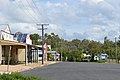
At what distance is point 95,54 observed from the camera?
394 feet

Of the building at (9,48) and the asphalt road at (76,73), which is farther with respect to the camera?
the building at (9,48)

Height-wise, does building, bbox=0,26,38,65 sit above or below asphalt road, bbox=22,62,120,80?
above

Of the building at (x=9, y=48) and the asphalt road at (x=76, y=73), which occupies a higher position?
the building at (x=9, y=48)

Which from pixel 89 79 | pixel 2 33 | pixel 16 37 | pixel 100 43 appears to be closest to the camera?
pixel 89 79

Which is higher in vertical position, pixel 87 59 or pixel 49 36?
pixel 49 36

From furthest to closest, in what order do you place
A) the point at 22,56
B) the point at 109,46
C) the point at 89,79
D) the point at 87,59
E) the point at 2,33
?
1. the point at 109,46
2. the point at 87,59
3. the point at 22,56
4. the point at 2,33
5. the point at 89,79

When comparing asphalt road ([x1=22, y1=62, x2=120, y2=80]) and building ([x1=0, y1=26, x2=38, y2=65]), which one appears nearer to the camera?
asphalt road ([x1=22, y1=62, x2=120, y2=80])

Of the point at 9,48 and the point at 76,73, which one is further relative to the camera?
the point at 9,48

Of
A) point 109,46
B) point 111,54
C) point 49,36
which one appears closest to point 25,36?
point 111,54

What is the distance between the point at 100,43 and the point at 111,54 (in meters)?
29.5

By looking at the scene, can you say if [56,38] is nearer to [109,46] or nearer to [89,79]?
[109,46]

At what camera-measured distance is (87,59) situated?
376 feet

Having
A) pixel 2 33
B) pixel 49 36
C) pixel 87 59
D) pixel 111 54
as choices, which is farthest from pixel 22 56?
pixel 49 36

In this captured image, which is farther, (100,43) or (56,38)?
(56,38)
